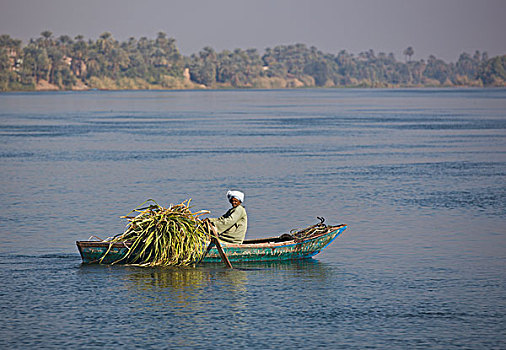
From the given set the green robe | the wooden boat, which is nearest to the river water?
the wooden boat

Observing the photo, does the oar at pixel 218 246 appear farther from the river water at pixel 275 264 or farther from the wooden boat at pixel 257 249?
the river water at pixel 275 264

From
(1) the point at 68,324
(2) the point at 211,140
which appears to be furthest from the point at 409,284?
(2) the point at 211,140

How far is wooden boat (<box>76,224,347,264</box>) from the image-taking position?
60.8 feet

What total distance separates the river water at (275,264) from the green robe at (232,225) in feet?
2.71

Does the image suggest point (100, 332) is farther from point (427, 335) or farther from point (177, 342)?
point (427, 335)

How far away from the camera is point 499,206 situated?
89.3ft

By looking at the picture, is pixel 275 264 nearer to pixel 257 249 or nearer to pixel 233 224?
pixel 257 249

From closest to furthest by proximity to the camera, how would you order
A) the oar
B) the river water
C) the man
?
the river water < the oar < the man

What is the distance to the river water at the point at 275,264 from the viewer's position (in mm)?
14219

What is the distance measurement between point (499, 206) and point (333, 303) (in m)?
12.9

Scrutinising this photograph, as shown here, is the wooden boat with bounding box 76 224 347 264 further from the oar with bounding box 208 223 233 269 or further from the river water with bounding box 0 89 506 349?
the river water with bounding box 0 89 506 349

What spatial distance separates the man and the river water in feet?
2.74

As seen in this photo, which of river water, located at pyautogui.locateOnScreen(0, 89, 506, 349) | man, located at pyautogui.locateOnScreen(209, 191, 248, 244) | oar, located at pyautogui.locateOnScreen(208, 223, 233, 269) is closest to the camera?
river water, located at pyautogui.locateOnScreen(0, 89, 506, 349)

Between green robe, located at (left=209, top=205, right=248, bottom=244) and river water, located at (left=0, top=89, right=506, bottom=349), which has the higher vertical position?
green robe, located at (left=209, top=205, right=248, bottom=244)
